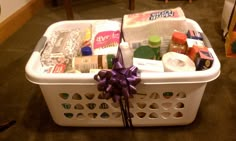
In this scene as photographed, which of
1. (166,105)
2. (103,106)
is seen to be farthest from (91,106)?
(166,105)

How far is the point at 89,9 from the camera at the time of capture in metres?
1.82

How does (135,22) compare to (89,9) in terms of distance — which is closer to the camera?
(135,22)

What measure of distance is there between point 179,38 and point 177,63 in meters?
0.09

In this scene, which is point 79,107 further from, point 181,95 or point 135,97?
point 181,95

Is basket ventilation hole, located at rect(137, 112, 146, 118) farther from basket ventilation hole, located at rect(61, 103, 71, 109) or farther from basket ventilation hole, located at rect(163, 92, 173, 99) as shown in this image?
basket ventilation hole, located at rect(61, 103, 71, 109)

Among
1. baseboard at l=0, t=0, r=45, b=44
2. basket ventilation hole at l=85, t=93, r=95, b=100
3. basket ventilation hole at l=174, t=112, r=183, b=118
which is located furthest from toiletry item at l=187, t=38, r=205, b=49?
baseboard at l=0, t=0, r=45, b=44

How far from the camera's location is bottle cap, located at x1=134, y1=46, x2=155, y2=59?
2.50 feet

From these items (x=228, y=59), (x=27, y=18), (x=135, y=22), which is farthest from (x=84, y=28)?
(x=27, y=18)

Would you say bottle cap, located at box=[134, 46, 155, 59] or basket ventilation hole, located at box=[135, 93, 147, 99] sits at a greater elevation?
bottle cap, located at box=[134, 46, 155, 59]

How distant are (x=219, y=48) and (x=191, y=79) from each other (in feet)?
2.35

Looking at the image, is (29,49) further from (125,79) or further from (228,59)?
(228,59)

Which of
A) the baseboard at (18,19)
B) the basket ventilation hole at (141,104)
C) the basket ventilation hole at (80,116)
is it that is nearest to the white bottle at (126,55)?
the basket ventilation hole at (141,104)

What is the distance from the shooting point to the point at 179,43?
2.54 ft

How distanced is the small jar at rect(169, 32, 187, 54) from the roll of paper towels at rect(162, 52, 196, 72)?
0.12ft
